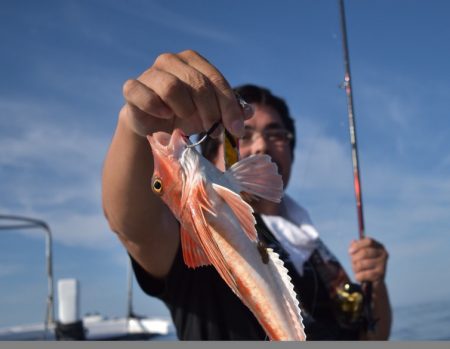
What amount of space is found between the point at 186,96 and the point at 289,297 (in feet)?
2.57

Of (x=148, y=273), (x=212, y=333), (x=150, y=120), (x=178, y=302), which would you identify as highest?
(x=150, y=120)

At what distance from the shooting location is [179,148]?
143 centimetres

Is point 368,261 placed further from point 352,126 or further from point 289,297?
point 289,297

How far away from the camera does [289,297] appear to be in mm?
1277

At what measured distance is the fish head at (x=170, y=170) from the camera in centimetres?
142

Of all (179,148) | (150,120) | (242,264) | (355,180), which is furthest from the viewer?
(355,180)

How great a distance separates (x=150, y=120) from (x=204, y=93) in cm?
35

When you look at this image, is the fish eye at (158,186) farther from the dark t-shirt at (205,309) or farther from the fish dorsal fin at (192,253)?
the dark t-shirt at (205,309)

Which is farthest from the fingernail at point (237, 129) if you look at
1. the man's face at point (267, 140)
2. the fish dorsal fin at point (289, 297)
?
the man's face at point (267, 140)

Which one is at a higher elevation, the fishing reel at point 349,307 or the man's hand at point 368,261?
the man's hand at point 368,261

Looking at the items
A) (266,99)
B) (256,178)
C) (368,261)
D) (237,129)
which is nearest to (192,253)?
(256,178)

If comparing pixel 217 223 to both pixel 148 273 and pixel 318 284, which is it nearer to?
pixel 148 273

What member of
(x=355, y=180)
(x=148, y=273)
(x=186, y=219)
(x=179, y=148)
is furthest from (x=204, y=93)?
(x=355, y=180)

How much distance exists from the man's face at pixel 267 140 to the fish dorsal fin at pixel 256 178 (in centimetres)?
263
